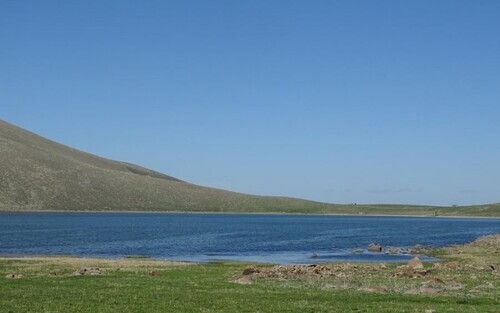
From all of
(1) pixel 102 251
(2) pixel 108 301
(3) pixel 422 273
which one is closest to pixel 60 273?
(2) pixel 108 301

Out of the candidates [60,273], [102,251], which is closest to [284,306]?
[60,273]

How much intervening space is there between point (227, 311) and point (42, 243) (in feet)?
325

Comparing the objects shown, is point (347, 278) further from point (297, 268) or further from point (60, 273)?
point (60, 273)

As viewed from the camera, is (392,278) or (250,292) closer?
(250,292)

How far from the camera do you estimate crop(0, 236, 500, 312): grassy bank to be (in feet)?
95.3

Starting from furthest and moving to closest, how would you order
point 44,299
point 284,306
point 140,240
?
1. point 140,240
2. point 44,299
3. point 284,306

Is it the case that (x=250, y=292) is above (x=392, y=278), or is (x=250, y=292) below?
below

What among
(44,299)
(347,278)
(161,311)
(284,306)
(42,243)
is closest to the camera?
(161,311)

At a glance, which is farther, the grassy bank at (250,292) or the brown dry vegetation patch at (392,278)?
the brown dry vegetation patch at (392,278)

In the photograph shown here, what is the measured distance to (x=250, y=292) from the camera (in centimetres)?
3594

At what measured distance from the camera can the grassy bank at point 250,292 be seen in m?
29.0

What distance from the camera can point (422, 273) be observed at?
48562 millimetres

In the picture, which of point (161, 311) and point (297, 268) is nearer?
point (161, 311)

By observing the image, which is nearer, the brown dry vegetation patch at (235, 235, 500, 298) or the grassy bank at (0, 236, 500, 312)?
the grassy bank at (0, 236, 500, 312)
